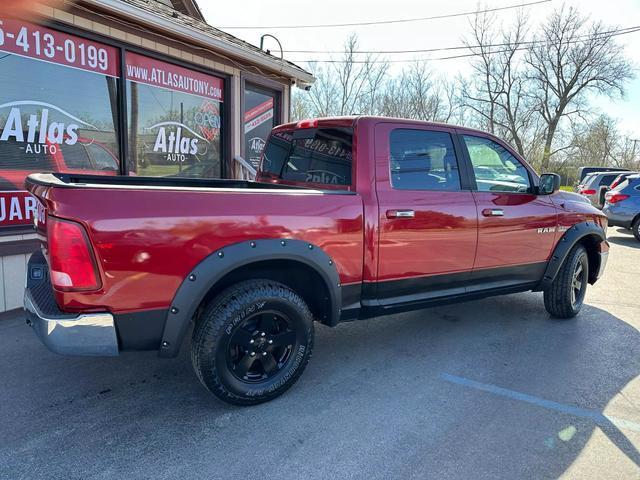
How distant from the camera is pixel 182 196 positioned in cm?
258

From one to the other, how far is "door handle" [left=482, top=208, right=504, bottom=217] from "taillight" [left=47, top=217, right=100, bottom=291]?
3.07 m

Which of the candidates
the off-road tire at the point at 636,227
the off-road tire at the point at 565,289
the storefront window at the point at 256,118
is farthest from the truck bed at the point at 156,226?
the off-road tire at the point at 636,227

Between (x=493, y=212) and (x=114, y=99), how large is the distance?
476 centimetres

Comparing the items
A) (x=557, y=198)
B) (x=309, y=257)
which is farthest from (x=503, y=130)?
(x=309, y=257)

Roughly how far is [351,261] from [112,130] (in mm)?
4159

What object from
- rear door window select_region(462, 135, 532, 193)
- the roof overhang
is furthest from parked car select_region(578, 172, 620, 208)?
rear door window select_region(462, 135, 532, 193)

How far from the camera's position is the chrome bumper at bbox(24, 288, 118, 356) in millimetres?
2406

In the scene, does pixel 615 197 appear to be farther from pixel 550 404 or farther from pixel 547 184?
pixel 550 404

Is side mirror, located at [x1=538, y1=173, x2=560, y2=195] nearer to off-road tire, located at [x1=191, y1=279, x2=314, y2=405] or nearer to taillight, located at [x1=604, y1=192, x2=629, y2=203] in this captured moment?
off-road tire, located at [x1=191, y1=279, x2=314, y2=405]

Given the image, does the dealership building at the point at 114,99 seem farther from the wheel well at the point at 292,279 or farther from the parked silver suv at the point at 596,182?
the parked silver suv at the point at 596,182

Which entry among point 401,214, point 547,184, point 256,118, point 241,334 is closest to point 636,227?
point 547,184

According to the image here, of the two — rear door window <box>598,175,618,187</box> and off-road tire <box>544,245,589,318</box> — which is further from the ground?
rear door window <box>598,175,618,187</box>

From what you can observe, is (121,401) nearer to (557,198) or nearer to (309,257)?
(309,257)

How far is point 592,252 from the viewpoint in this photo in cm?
522
